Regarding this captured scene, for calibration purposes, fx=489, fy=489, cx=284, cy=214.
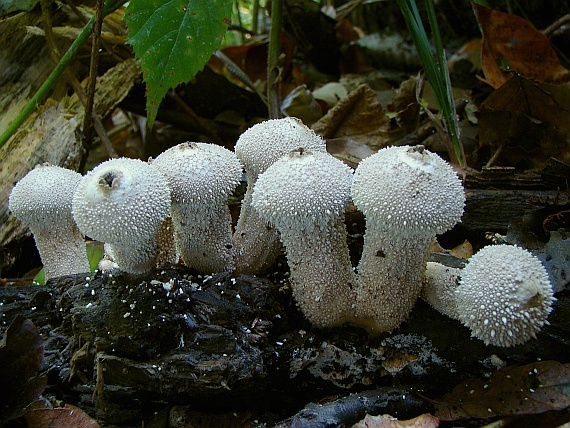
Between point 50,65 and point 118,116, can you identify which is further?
point 118,116

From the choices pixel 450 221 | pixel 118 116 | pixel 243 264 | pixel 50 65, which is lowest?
pixel 118 116

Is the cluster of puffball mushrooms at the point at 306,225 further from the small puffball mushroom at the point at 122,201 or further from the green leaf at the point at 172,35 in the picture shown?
the green leaf at the point at 172,35

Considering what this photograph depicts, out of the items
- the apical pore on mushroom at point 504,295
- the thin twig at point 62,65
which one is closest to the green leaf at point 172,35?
the thin twig at point 62,65

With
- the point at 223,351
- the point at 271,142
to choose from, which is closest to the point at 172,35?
the point at 271,142

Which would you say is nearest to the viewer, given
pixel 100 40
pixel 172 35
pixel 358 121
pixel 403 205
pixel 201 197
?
pixel 403 205

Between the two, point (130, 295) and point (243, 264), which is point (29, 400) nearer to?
point (130, 295)

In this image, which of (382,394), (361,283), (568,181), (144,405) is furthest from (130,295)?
(568,181)

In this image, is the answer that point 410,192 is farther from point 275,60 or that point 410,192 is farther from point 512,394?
point 275,60
